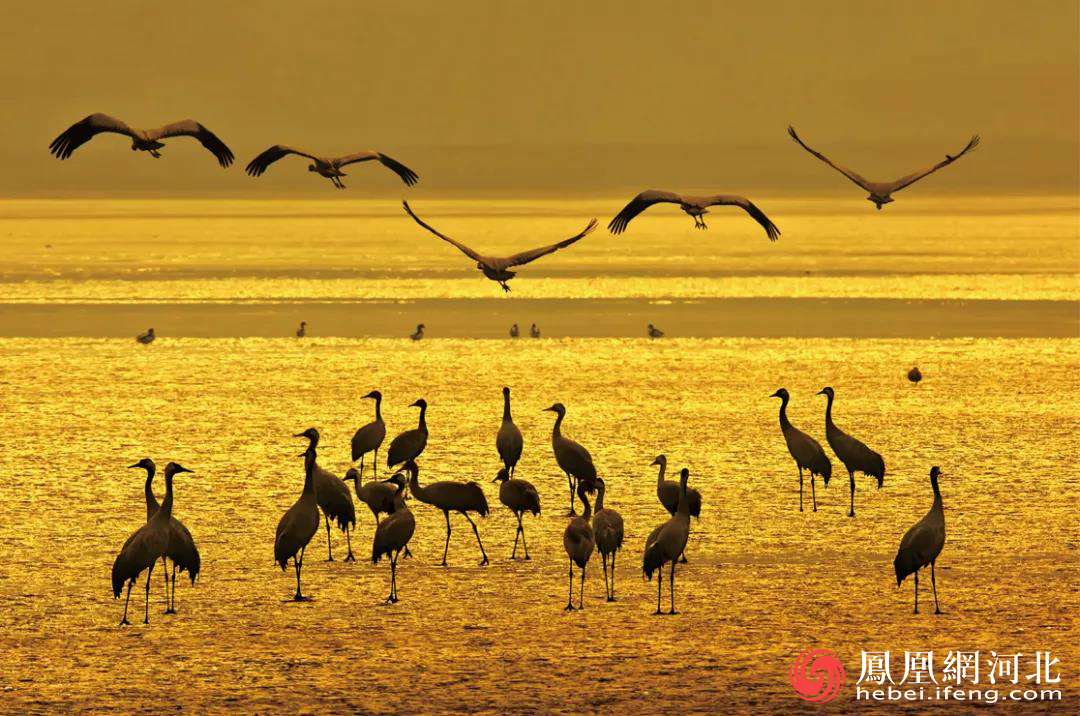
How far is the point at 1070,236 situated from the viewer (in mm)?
83812

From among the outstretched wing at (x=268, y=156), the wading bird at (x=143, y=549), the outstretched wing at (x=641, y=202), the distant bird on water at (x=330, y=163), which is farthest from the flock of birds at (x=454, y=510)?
the outstretched wing at (x=641, y=202)

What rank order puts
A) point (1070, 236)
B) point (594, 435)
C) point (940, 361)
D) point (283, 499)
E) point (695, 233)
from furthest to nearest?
1. point (695, 233)
2. point (1070, 236)
3. point (940, 361)
4. point (594, 435)
5. point (283, 499)

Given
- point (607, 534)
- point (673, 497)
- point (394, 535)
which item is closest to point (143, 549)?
point (394, 535)

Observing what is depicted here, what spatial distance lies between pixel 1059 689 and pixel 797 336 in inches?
974

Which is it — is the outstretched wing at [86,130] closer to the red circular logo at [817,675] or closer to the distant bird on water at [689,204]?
the distant bird on water at [689,204]

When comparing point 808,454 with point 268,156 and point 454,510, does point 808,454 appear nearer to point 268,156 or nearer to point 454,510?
point 454,510

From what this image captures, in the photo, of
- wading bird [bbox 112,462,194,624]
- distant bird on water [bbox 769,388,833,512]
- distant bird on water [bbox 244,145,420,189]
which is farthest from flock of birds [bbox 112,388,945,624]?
distant bird on water [bbox 244,145,420,189]

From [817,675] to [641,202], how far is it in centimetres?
1220

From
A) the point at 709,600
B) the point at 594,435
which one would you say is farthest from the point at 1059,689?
the point at 594,435

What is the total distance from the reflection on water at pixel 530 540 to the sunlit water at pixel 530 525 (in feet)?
0.13

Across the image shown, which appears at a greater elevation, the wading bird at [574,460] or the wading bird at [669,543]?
the wading bird at [574,460]

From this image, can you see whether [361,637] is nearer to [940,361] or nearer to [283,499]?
[283,499]

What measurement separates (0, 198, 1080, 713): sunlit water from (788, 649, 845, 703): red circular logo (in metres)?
0.12

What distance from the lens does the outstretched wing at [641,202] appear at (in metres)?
22.6
